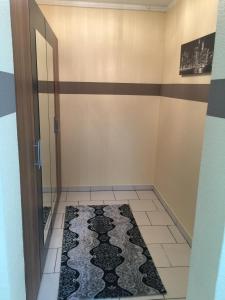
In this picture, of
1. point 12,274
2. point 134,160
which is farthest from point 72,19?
point 12,274

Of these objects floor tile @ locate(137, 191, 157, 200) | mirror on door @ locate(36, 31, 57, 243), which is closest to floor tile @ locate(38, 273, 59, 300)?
mirror on door @ locate(36, 31, 57, 243)

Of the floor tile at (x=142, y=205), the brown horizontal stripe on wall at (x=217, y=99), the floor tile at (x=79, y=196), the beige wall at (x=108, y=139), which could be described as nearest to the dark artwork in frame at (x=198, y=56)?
the beige wall at (x=108, y=139)

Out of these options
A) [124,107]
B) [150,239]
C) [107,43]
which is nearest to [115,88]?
[124,107]

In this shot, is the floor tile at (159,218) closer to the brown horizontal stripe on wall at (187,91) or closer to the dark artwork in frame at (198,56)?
the brown horizontal stripe on wall at (187,91)

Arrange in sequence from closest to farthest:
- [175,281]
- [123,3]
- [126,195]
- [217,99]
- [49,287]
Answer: [217,99] → [49,287] → [175,281] → [123,3] → [126,195]

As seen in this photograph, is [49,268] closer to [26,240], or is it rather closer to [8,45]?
[26,240]

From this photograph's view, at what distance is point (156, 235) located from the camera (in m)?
2.66

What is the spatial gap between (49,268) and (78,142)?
1.76 metres

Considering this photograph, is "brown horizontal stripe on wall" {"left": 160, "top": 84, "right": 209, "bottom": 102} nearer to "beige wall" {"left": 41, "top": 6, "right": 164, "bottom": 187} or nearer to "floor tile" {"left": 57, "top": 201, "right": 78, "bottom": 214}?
"beige wall" {"left": 41, "top": 6, "right": 164, "bottom": 187}

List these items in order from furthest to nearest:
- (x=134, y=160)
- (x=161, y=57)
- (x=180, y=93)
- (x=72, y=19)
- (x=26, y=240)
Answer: (x=134, y=160) < (x=161, y=57) < (x=72, y=19) < (x=180, y=93) < (x=26, y=240)

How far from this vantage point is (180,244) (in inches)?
99.1

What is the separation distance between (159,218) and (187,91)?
147 cm

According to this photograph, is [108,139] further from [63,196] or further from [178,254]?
[178,254]

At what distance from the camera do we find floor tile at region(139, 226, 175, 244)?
8.39ft
